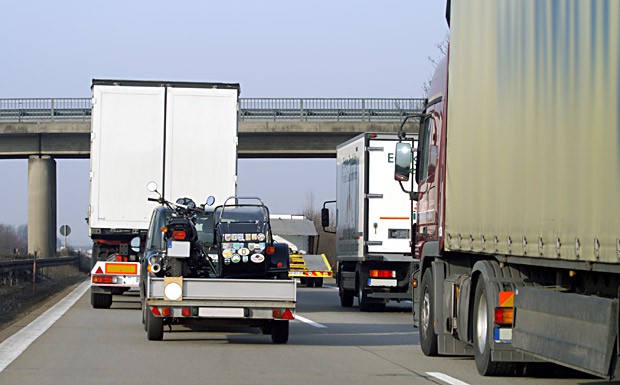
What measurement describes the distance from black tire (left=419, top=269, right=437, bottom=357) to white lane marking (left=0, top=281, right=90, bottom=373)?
15.5 feet

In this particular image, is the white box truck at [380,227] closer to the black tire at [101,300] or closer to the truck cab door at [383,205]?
the truck cab door at [383,205]

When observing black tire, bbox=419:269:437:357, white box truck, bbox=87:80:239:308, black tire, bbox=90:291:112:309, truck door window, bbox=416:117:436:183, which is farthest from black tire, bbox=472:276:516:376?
black tire, bbox=90:291:112:309

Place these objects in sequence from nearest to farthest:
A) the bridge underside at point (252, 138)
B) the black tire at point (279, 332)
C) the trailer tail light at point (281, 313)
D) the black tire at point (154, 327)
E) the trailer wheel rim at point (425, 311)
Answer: the trailer wheel rim at point (425, 311) → the trailer tail light at point (281, 313) → the black tire at point (154, 327) → the black tire at point (279, 332) → the bridge underside at point (252, 138)

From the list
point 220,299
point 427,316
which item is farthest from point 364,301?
point 427,316

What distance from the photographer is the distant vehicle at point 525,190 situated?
855 centimetres

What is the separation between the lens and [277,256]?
58.2 ft

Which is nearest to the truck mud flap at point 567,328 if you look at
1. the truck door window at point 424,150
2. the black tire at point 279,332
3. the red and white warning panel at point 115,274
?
the truck door window at point 424,150

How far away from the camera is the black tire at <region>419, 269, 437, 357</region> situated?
14094 mm

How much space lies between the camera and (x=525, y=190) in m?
10.3

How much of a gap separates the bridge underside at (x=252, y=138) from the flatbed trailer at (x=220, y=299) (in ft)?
111

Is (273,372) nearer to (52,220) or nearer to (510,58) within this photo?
(510,58)

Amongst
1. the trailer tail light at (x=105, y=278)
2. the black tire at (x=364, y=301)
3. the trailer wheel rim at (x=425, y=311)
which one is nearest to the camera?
the trailer wheel rim at (x=425, y=311)

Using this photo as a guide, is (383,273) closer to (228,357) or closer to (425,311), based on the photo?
(425,311)

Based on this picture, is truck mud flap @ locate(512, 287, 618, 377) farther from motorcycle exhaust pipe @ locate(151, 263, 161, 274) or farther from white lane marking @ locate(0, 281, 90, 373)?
motorcycle exhaust pipe @ locate(151, 263, 161, 274)
